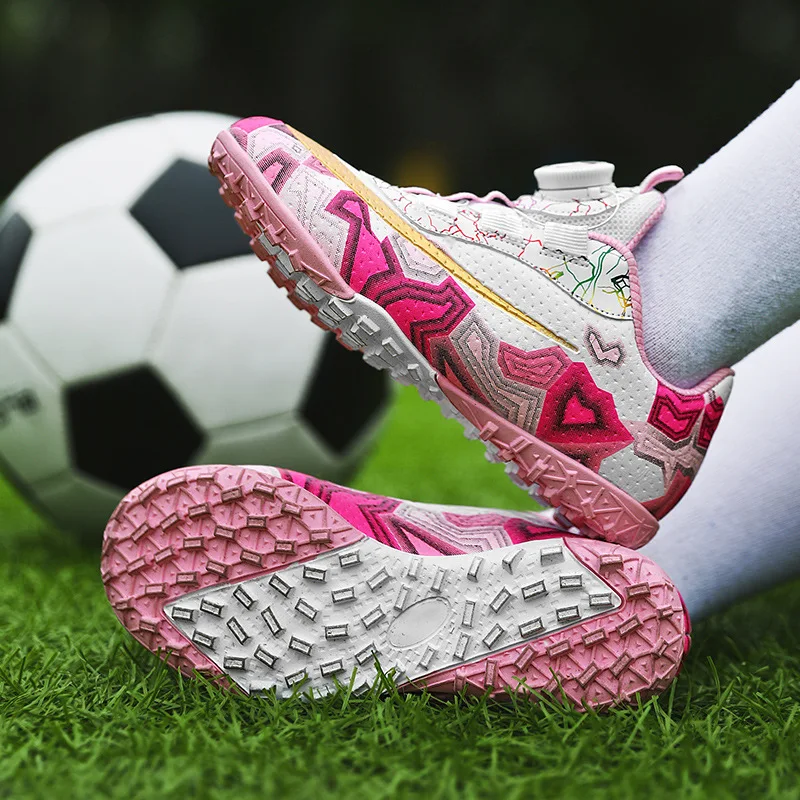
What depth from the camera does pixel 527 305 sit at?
1162 mm

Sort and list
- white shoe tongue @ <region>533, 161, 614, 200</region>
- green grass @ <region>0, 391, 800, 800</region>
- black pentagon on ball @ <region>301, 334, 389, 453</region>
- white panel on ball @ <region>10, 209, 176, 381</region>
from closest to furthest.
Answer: green grass @ <region>0, 391, 800, 800</region> < white shoe tongue @ <region>533, 161, 614, 200</region> < white panel on ball @ <region>10, 209, 176, 381</region> < black pentagon on ball @ <region>301, 334, 389, 453</region>

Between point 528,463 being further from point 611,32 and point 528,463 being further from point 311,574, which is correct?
point 611,32

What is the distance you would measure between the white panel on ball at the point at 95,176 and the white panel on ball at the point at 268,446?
0.46m

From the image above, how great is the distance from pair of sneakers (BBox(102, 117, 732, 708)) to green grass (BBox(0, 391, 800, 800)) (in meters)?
0.05

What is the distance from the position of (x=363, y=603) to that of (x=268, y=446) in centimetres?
77

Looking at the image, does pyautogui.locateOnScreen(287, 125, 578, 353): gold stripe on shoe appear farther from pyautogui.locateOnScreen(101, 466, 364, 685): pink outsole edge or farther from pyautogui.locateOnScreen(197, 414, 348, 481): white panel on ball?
pyautogui.locateOnScreen(197, 414, 348, 481): white panel on ball

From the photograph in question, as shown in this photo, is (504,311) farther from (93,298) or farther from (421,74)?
(421,74)

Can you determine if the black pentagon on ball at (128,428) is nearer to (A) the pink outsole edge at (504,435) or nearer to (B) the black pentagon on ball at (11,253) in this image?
(B) the black pentagon on ball at (11,253)

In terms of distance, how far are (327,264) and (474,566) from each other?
37 cm

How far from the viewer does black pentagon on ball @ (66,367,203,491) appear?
1.78 m

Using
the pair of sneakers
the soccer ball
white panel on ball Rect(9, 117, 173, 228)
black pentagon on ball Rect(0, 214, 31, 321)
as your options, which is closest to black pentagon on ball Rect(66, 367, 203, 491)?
the soccer ball

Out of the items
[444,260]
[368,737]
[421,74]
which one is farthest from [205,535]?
[421,74]

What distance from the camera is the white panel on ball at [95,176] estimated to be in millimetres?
1853

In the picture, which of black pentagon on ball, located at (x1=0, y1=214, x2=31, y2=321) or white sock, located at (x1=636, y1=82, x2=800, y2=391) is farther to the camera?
black pentagon on ball, located at (x1=0, y1=214, x2=31, y2=321)
